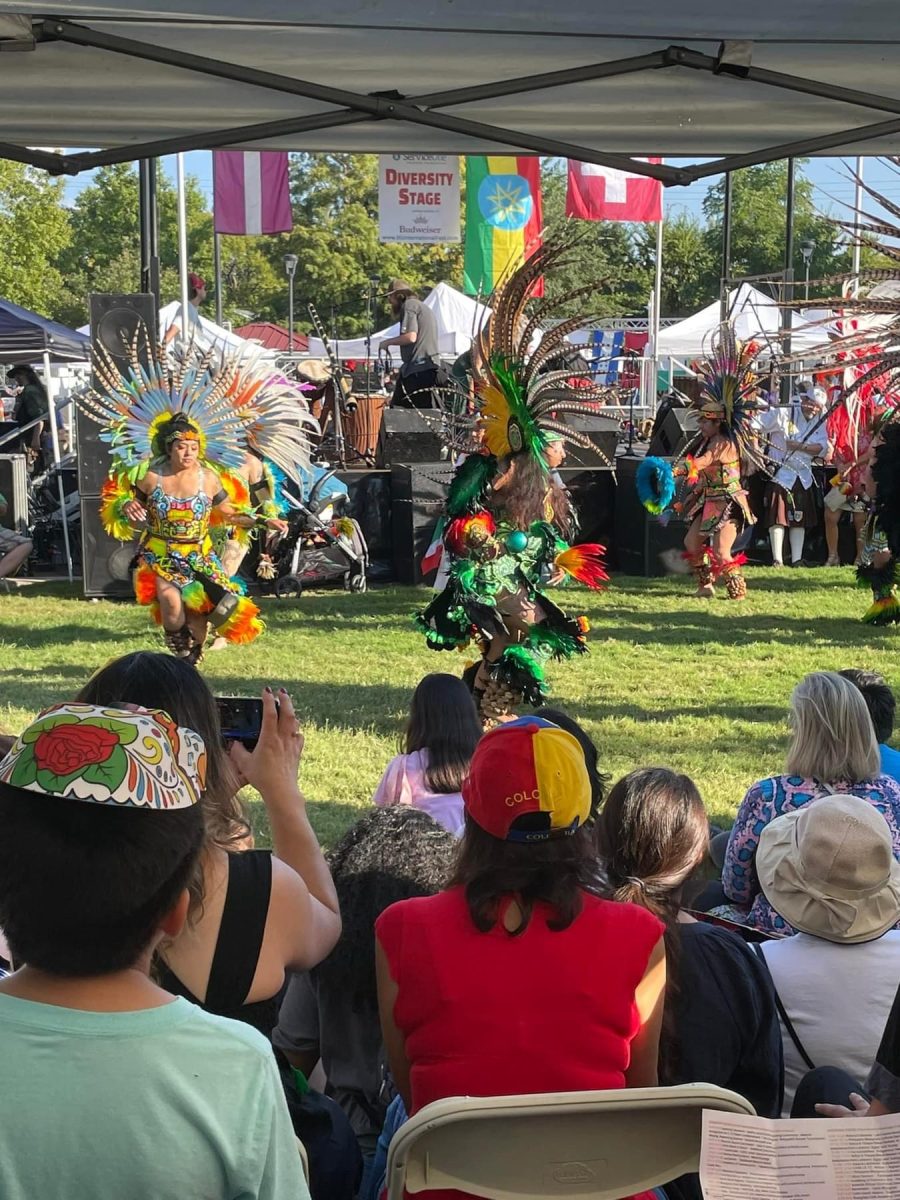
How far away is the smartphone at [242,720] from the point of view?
259 cm

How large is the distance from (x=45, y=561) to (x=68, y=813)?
12.3 meters

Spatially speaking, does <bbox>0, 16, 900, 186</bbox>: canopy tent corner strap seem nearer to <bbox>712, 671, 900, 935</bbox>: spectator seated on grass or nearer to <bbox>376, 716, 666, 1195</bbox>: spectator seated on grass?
<bbox>712, 671, 900, 935</bbox>: spectator seated on grass

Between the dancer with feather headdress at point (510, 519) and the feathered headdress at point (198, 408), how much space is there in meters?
2.50

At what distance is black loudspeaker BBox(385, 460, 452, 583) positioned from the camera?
12148 millimetres

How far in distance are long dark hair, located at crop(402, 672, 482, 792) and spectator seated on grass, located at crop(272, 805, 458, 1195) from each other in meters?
1.11

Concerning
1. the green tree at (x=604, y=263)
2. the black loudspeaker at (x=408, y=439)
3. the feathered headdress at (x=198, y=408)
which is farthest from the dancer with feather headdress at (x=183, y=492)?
the green tree at (x=604, y=263)

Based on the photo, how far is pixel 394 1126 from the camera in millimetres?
2262

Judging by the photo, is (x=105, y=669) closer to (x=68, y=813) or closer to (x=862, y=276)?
(x=68, y=813)

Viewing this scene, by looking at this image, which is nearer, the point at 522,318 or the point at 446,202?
the point at 522,318

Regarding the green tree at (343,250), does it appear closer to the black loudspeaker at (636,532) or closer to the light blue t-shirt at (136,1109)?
the black loudspeaker at (636,532)

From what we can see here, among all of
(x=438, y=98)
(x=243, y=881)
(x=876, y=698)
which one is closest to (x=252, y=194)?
(x=438, y=98)

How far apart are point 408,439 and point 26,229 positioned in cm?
2913

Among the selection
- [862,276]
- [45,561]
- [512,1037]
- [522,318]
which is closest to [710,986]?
[512,1037]

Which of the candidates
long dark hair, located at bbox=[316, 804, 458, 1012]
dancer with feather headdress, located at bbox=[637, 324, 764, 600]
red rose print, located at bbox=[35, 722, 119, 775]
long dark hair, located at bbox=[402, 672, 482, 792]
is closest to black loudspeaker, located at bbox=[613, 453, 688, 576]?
dancer with feather headdress, located at bbox=[637, 324, 764, 600]
